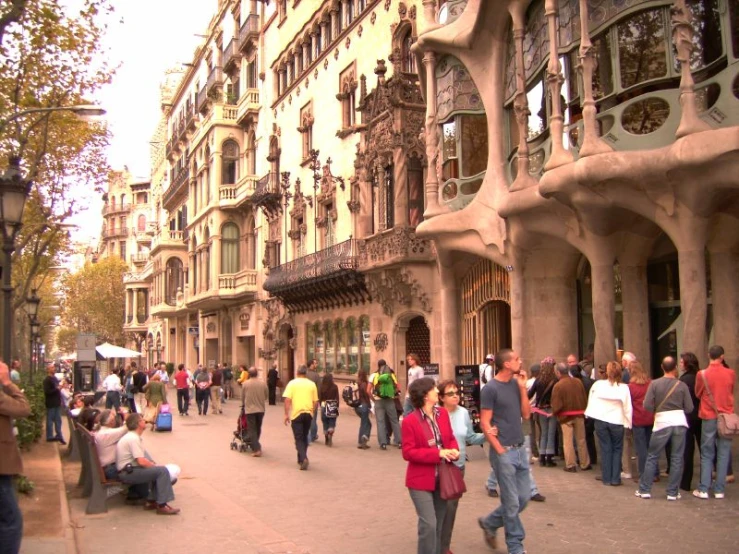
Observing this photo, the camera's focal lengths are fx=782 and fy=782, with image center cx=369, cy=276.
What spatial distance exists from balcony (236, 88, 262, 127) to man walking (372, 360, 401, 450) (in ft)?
83.8

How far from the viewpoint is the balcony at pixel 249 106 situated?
3828cm

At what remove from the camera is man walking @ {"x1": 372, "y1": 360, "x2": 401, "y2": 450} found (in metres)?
15.2

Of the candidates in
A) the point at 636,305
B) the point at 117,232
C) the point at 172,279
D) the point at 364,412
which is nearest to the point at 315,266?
the point at 364,412

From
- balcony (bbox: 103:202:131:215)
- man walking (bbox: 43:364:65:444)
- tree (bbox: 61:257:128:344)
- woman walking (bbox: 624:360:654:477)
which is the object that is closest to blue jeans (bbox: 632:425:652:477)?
woman walking (bbox: 624:360:654:477)

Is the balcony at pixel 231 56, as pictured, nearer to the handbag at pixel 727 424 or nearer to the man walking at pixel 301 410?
the man walking at pixel 301 410

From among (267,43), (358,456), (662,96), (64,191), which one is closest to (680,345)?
(662,96)

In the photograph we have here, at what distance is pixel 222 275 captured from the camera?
4034 cm

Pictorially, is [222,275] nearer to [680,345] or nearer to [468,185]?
[468,185]

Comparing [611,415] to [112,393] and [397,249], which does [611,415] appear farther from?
[112,393]

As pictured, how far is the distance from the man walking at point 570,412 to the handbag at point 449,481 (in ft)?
19.0

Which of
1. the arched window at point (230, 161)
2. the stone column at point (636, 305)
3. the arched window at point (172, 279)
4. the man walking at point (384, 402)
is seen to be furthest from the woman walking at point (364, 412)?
the arched window at point (172, 279)

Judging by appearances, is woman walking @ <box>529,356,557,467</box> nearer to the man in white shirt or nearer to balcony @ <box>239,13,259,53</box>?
the man in white shirt

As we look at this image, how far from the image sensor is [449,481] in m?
6.19

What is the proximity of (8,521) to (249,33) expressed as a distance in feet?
117
